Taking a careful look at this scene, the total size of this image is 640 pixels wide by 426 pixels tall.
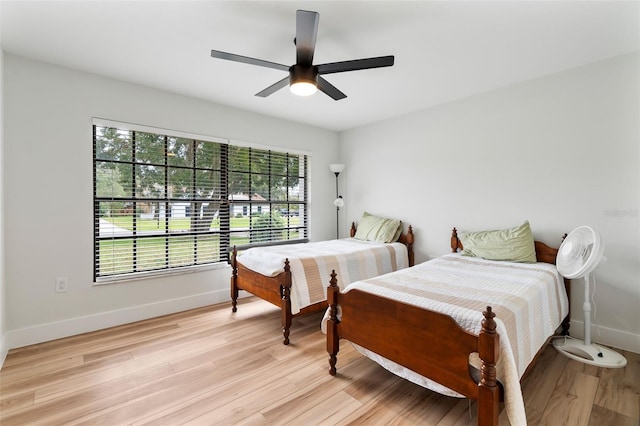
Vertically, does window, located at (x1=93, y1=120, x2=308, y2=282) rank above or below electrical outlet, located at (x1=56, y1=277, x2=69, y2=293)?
above

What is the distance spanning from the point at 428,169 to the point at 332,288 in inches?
93.2

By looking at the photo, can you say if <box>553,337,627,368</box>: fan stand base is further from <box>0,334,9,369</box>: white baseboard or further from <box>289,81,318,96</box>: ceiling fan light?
<box>0,334,9,369</box>: white baseboard

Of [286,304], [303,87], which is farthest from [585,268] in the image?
[303,87]

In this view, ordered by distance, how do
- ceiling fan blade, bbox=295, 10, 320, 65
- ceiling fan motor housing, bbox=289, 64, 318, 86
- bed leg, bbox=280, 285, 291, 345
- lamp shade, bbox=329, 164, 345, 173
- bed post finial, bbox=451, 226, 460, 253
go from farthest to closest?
1. lamp shade, bbox=329, 164, 345, 173
2. bed post finial, bbox=451, 226, 460, 253
3. bed leg, bbox=280, 285, 291, 345
4. ceiling fan motor housing, bbox=289, 64, 318, 86
5. ceiling fan blade, bbox=295, 10, 320, 65

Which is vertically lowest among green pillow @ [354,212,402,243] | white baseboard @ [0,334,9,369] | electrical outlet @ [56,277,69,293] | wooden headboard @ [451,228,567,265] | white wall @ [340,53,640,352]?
white baseboard @ [0,334,9,369]

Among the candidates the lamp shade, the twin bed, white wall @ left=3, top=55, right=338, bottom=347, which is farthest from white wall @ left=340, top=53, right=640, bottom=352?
white wall @ left=3, top=55, right=338, bottom=347

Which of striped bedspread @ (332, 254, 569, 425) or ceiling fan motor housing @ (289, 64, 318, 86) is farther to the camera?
ceiling fan motor housing @ (289, 64, 318, 86)

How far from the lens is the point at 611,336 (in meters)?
2.50

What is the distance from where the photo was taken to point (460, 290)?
6.45ft

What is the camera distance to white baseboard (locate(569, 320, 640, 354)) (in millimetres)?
2401

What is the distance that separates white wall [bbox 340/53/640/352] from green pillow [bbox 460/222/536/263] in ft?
0.66

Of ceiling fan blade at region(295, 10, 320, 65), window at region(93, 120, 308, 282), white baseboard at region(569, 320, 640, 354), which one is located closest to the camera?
ceiling fan blade at region(295, 10, 320, 65)

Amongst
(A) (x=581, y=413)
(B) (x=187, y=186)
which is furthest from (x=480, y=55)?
(B) (x=187, y=186)

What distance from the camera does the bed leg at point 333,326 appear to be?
2094 millimetres
